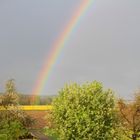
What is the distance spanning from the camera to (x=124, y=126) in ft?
207

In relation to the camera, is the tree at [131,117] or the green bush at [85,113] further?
the tree at [131,117]

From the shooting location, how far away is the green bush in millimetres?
47469

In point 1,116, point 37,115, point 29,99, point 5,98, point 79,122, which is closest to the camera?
point 79,122

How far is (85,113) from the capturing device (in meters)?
47.7

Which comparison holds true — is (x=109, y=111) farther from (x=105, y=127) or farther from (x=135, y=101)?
(x=135, y=101)

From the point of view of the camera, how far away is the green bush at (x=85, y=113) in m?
47.5

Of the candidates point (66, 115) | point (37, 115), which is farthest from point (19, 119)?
point (37, 115)

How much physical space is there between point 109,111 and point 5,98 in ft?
74.7

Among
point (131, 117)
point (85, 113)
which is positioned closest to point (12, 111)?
point (131, 117)

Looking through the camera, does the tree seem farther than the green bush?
Yes

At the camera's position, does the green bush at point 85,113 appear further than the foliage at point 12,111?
No

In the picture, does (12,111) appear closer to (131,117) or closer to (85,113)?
(131,117)

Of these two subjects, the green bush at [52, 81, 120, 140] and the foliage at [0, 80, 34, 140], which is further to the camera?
the foliage at [0, 80, 34, 140]

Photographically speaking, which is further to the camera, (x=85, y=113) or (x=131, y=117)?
(x=131, y=117)
